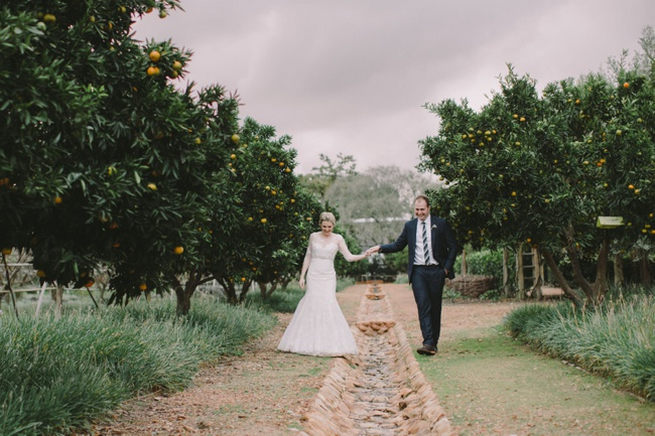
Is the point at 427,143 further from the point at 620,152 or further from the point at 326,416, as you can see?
the point at 326,416

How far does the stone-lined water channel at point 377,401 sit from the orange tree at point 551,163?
2.43 metres

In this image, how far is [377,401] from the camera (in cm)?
638

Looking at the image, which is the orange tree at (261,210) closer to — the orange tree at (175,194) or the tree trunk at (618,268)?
the orange tree at (175,194)

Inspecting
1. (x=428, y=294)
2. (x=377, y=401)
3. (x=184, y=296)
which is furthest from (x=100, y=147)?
(x=184, y=296)

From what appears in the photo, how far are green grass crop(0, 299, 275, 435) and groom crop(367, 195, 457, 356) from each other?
2.95m

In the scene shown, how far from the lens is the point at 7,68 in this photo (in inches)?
111

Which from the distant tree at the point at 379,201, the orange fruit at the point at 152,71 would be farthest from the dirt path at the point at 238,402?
the distant tree at the point at 379,201

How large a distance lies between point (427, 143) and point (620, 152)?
2.85 m

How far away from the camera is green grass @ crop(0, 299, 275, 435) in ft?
13.3

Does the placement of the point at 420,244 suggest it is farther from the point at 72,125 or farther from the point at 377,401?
the point at 72,125

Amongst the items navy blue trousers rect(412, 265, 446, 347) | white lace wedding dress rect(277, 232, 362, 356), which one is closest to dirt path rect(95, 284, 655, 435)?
white lace wedding dress rect(277, 232, 362, 356)

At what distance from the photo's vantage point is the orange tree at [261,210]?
9.52m

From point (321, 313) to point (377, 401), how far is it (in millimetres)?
2613

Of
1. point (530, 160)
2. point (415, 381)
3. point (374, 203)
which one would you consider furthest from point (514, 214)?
point (374, 203)
